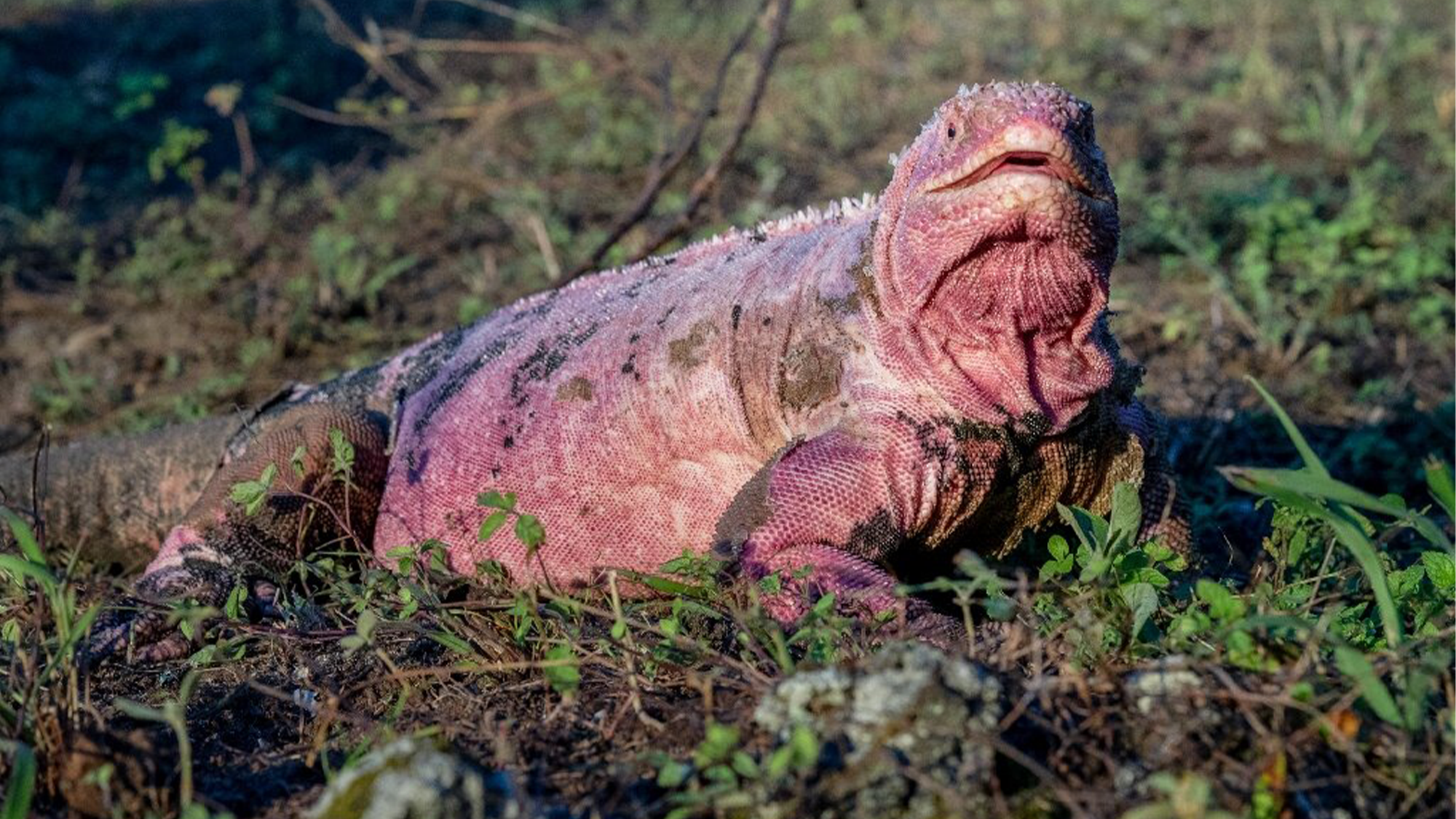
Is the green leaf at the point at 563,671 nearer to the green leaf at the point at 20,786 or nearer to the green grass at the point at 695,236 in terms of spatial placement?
the green grass at the point at 695,236

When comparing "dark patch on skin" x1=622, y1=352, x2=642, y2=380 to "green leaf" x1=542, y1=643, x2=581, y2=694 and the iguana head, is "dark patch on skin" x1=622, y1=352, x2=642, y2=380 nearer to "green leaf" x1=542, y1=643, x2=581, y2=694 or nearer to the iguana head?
the iguana head

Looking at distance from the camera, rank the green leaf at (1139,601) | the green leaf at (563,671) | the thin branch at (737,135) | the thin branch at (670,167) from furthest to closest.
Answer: the thin branch at (737,135) < the thin branch at (670,167) < the green leaf at (1139,601) < the green leaf at (563,671)

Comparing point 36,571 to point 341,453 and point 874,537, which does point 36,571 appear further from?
point 874,537

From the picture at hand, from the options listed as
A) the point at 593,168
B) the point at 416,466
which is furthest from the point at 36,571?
the point at 593,168

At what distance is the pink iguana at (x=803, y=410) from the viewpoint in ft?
10.7

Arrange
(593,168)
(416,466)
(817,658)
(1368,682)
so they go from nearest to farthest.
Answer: (1368,682) < (817,658) < (416,466) < (593,168)

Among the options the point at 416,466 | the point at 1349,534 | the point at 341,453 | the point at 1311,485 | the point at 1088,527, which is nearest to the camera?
the point at 1311,485

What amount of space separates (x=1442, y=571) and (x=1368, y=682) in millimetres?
914

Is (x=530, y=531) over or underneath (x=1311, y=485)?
underneath

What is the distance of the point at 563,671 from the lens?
8.91ft

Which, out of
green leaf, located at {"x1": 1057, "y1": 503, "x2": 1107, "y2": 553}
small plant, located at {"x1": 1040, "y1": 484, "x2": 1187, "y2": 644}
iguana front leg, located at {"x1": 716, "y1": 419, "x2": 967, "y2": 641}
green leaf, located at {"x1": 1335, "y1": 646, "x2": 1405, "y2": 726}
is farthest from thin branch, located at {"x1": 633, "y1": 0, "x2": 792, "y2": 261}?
green leaf, located at {"x1": 1335, "y1": 646, "x2": 1405, "y2": 726}

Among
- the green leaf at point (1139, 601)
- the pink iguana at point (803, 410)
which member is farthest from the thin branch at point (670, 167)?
the green leaf at point (1139, 601)

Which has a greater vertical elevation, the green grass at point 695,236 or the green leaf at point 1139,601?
the green leaf at point 1139,601

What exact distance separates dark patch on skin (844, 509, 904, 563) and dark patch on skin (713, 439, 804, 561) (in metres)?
0.19
